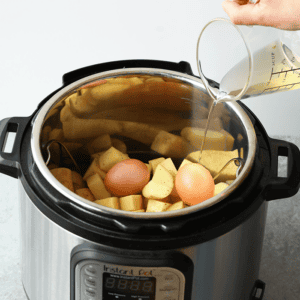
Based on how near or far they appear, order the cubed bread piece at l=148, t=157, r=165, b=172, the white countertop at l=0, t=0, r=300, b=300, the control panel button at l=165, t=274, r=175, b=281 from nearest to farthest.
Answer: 1. the control panel button at l=165, t=274, r=175, b=281
2. the cubed bread piece at l=148, t=157, r=165, b=172
3. the white countertop at l=0, t=0, r=300, b=300

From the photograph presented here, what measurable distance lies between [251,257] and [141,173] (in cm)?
36

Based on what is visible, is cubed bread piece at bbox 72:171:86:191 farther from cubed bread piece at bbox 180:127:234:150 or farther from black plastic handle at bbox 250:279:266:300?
black plastic handle at bbox 250:279:266:300

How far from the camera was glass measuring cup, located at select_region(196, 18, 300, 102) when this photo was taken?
1.01 metres

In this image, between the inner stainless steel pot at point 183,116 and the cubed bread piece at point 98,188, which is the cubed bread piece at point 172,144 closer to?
the inner stainless steel pot at point 183,116

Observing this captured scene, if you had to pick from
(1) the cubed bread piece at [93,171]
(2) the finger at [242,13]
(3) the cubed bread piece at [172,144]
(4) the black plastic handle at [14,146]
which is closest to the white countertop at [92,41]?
(3) the cubed bread piece at [172,144]

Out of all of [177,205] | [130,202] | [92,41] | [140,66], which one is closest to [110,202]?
[130,202]

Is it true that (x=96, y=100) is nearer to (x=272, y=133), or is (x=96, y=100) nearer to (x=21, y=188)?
(x=21, y=188)

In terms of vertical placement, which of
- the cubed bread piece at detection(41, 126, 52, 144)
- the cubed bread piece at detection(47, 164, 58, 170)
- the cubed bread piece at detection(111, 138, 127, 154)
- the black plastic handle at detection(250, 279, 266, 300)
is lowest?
the black plastic handle at detection(250, 279, 266, 300)

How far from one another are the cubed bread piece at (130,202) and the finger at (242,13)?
527mm

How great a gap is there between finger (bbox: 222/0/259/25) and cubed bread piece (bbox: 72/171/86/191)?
2.13ft

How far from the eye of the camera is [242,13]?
35.7 inches

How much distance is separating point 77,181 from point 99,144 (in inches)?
6.1

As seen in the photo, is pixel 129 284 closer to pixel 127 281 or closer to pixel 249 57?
pixel 127 281

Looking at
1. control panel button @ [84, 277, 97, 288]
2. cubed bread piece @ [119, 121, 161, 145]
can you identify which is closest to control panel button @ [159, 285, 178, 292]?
control panel button @ [84, 277, 97, 288]
